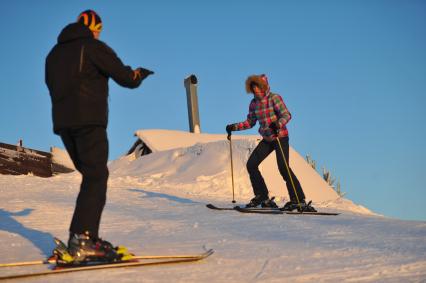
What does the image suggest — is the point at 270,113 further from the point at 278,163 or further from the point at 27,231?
the point at 27,231

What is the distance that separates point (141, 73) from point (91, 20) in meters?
0.56

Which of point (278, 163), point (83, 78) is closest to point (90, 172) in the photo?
point (83, 78)

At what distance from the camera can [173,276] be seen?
13.0 feet

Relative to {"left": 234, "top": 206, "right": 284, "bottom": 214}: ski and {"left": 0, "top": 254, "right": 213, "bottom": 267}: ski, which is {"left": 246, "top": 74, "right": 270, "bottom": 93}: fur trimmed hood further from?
{"left": 0, "top": 254, "right": 213, "bottom": 267}: ski

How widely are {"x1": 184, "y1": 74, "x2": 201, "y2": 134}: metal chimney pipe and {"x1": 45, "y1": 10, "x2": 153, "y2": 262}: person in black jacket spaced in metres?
21.5

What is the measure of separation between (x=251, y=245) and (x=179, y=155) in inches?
532

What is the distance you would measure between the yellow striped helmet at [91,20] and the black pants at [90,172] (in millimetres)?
784

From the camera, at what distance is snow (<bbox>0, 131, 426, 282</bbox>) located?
13.1ft

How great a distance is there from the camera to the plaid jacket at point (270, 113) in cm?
846

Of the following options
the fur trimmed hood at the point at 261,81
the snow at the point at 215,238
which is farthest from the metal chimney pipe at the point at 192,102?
the fur trimmed hood at the point at 261,81

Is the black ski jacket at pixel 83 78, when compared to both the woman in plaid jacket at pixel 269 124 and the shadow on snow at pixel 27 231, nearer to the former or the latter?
the shadow on snow at pixel 27 231

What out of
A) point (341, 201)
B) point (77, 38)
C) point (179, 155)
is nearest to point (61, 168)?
point (179, 155)

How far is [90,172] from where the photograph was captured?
4453mm

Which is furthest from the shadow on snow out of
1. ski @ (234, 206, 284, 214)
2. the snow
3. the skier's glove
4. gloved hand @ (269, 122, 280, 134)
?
gloved hand @ (269, 122, 280, 134)
